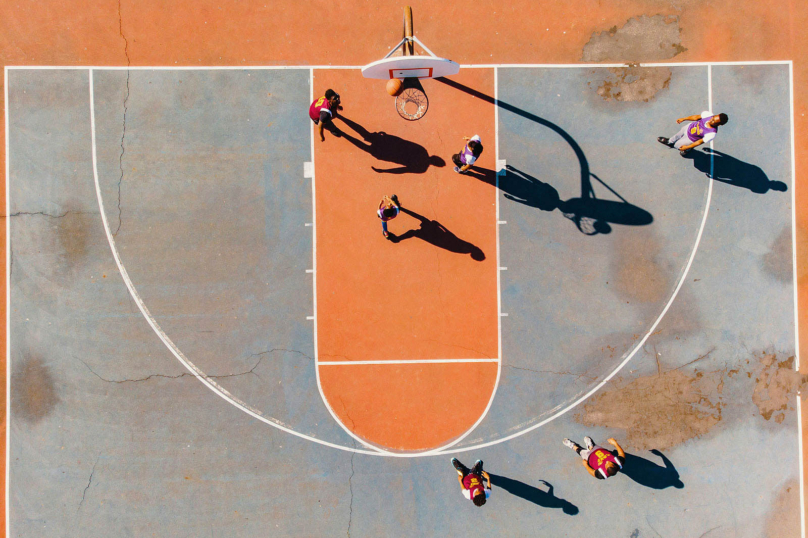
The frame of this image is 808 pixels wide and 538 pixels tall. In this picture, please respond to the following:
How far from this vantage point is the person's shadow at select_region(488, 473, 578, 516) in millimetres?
9055

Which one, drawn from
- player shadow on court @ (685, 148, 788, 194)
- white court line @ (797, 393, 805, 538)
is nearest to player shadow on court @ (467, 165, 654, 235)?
player shadow on court @ (685, 148, 788, 194)

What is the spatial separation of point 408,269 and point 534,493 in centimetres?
536

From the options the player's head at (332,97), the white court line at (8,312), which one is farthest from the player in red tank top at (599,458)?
the white court line at (8,312)

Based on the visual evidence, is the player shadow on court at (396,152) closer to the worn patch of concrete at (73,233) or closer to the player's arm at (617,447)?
the worn patch of concrete at (73,233)

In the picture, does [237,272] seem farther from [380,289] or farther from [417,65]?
[417,65]

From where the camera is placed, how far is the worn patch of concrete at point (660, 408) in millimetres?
9078

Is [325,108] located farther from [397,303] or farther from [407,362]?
[407,362]

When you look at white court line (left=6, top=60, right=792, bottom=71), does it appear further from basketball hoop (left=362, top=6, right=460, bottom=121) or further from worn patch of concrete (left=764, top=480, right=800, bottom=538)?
worn patch of concrete (left=764, top=480, right=800, bottom=538)

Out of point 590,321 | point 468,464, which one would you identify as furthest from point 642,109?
point 468,464

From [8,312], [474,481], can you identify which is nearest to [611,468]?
[474,481]

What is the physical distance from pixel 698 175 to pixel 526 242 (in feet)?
12.6

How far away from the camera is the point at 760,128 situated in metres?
9.05

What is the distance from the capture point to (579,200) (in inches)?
356

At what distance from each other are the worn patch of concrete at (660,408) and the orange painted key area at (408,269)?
2503 mm
